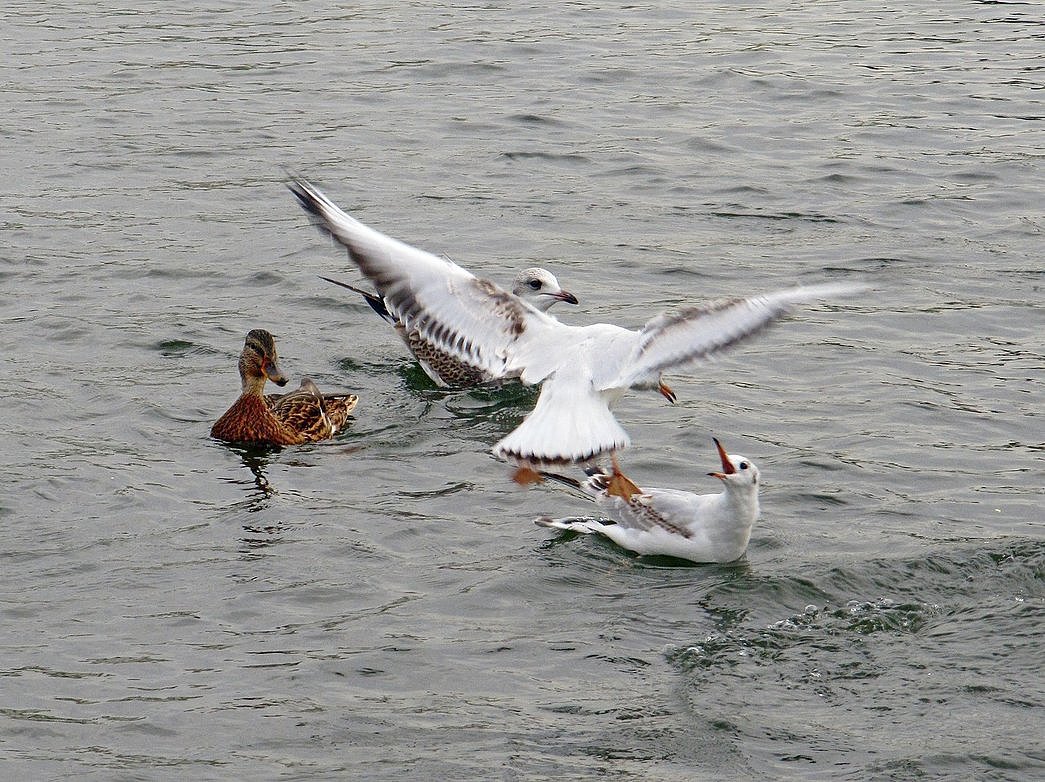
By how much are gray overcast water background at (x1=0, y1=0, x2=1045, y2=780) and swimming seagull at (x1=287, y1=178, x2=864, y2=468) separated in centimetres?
89

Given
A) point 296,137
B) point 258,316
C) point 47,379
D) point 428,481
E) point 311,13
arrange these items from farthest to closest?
point 311,13
point 296,137
point 258,316
point 47,379
point 428,481

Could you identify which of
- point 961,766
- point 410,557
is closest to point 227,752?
point 410,557

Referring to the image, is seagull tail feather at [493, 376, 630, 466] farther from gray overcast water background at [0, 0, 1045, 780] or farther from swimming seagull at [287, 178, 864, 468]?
gray overcast water background at [0, 0, 1045, 780]

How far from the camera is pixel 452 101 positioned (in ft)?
63.5

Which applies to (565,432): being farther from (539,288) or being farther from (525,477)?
(539,288)

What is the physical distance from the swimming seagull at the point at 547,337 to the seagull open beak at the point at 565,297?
5.91 feet

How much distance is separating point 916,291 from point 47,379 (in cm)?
684

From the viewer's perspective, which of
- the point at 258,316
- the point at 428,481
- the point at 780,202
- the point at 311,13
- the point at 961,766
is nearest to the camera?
the point at 961,766

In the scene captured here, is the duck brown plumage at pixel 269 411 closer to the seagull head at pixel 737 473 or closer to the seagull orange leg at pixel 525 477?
the seagull orange leg at pixel 525 477

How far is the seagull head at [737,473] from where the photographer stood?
896 cm

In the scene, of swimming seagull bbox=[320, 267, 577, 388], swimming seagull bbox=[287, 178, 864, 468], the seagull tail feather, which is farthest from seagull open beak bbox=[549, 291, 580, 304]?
the seagull tail feather

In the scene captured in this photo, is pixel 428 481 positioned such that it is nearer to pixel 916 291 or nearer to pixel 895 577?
pixel 895 577

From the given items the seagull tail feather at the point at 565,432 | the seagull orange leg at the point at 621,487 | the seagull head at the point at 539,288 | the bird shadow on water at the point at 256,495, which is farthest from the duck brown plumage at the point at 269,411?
the seagull tail feather at the point at 565,432

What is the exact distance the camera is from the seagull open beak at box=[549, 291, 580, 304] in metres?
11.5
